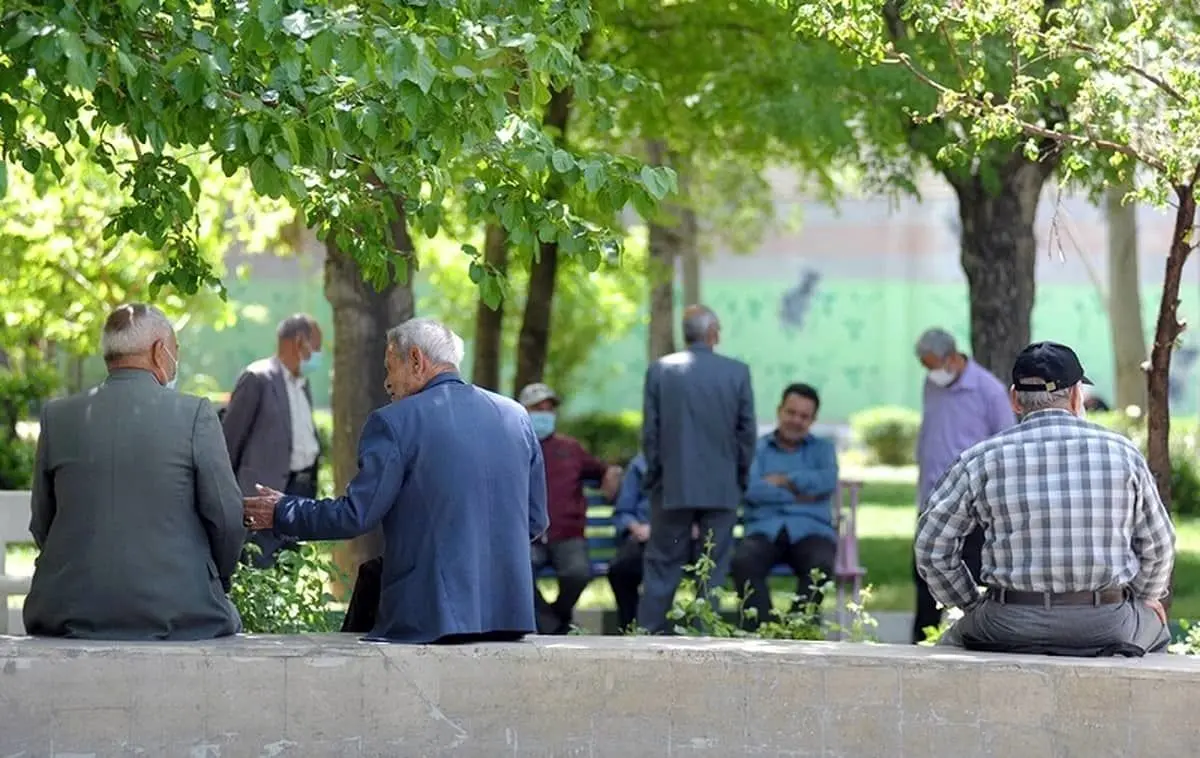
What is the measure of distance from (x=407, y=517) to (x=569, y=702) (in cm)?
79

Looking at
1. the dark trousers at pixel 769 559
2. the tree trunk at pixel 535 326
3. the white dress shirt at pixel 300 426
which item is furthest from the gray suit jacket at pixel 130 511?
the tree trunk at pixel 535 326

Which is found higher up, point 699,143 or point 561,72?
point 699,143

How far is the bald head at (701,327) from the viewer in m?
12.2

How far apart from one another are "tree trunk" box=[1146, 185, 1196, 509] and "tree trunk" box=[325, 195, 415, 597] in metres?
4.39

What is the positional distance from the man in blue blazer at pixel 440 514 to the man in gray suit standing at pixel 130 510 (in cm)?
24

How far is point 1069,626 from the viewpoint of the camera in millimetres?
6859

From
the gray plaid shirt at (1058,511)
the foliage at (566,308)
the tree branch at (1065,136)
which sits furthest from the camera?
the foliage at (566,308)

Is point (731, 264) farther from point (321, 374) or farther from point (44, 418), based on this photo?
point (44, 418)

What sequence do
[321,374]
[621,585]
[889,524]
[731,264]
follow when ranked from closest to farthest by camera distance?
[621,585] < [889,524] < [321,374] < [731,264]

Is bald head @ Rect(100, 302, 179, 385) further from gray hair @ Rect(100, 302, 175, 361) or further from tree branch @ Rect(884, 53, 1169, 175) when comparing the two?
tree branch @ Rect(884, 53, 1169, 175)

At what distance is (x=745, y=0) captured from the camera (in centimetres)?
1363

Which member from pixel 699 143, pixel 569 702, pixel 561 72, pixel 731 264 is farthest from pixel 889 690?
pixel 731 264

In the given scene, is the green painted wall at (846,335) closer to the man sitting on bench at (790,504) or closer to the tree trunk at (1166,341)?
the man sitting on bench at (790,504)

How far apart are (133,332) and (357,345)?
488 centimetres
